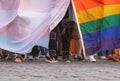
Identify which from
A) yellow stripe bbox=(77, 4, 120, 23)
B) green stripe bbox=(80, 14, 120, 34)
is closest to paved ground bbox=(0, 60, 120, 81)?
green stripe bbox=(80, 14, 120, 34)

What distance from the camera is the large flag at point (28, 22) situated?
434 inches

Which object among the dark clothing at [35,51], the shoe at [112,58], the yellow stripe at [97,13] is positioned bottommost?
the shoe at [112,58]

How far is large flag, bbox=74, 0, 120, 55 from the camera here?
36.3 ft

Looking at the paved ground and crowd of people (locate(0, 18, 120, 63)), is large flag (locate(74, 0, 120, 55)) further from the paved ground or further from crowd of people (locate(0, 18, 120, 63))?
the paved ground

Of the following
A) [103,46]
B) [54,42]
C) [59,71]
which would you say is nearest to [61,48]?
[54,42]

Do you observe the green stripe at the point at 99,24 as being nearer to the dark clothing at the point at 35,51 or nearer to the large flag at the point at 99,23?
the large flag at the point at 99,23

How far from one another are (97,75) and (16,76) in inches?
64.6

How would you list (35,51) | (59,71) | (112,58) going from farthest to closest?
1. (112,58)
2. (35,51)
3. (59,71)

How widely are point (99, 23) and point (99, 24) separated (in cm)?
3

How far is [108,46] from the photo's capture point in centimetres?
1133

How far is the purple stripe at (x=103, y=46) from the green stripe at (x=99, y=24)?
38cm

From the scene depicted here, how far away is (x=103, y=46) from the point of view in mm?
11250

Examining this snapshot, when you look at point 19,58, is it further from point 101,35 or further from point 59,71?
point 59,71

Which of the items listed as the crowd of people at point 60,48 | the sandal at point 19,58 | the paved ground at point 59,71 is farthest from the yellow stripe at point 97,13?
the sandal at point 19,58
